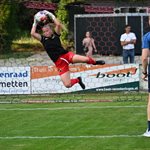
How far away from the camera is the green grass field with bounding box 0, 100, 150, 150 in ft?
31.8

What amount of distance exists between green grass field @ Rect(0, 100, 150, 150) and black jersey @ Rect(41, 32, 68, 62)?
4.44 feet

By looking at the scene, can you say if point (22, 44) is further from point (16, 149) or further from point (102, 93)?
point (16, 149)

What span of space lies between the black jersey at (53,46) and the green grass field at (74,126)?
1.35 meters

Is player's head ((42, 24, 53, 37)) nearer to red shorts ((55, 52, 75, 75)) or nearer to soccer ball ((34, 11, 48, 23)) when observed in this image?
soccer ball ((34, 11, 48, 23))

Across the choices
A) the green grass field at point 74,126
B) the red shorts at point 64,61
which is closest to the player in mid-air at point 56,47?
the red shorts at point 64,61

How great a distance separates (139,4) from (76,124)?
1126 inches

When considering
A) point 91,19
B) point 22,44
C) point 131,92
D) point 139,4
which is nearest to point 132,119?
point 131,92

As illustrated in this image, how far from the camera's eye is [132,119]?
12297mm

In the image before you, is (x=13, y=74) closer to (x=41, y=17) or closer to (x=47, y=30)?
(x=47, y=30)

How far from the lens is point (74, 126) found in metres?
11.6

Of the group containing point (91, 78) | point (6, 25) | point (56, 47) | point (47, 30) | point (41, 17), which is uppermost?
point (6, 25)

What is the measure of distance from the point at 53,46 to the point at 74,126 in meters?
1.72

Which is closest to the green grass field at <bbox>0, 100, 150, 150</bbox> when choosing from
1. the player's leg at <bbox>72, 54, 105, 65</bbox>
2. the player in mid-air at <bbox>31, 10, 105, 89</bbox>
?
the player in mid-air at <bbox>31, 10, 105, 89</bbox>

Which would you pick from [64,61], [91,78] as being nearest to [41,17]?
[64,61]
